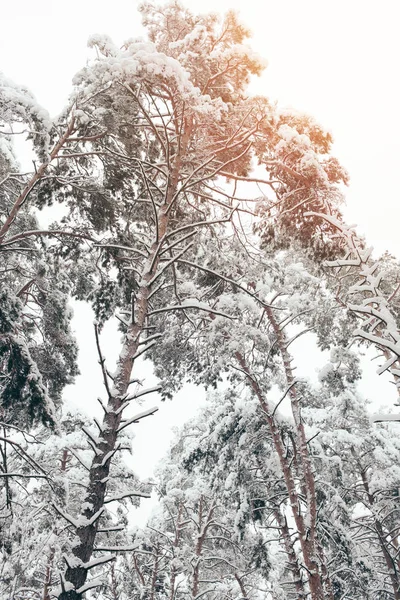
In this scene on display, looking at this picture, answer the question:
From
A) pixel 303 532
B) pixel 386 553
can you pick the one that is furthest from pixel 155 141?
pixel 386 553

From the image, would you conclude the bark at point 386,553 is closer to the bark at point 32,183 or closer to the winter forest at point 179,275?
the winter forest at point 179,275

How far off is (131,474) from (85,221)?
9.45 meters

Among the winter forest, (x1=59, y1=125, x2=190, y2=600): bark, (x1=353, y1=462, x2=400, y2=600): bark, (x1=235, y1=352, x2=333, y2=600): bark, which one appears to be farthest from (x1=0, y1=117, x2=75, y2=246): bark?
(x1=353, y1=462, x2=400, y2=600): bark

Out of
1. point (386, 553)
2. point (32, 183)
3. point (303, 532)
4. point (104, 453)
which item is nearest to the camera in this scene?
point (104, 453)

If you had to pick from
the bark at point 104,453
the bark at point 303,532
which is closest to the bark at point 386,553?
the bark at point 303,532

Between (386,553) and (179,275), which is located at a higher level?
(179,275)

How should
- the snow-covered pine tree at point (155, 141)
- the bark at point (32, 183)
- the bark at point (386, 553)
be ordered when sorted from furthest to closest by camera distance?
the bark at point (386, 553), the bark at point (32, 183), the snow-covered pine tree at point (155, 141)

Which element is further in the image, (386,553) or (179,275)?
(386,553)

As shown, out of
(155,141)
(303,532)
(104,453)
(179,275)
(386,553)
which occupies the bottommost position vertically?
(386,553)

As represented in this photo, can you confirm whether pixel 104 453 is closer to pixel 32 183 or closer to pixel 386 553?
pixel 32 183

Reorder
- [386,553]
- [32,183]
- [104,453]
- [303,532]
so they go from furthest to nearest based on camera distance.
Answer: [386,553] < [303,532] < [32,183] < [104,453]

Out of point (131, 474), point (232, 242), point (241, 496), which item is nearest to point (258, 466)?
point (241, 496)

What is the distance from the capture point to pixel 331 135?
8281 mm

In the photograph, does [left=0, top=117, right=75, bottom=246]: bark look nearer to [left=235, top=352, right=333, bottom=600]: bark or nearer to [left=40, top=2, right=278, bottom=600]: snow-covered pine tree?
[left=40, top=2, right=278, bottom=600]: snow-covered pine tree
